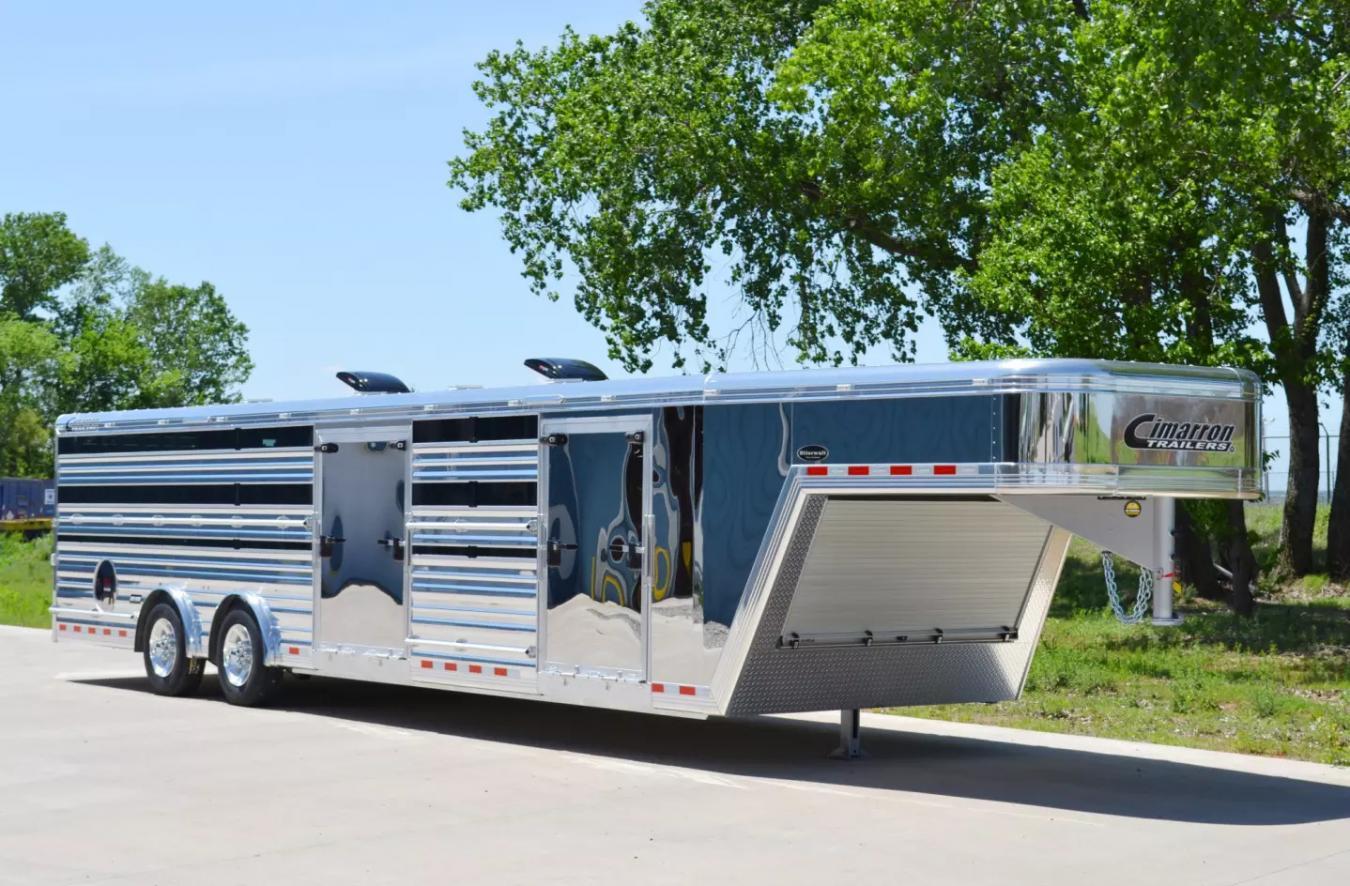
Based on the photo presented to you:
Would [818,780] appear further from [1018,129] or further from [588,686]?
[1018,129]

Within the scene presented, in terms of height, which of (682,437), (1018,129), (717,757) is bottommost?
(717,757)

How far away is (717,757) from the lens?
12875 mm

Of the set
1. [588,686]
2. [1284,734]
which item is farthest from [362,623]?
[1284,734]

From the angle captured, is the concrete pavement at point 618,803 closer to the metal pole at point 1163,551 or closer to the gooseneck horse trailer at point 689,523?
the gooseneck horse trailer at point 689,523

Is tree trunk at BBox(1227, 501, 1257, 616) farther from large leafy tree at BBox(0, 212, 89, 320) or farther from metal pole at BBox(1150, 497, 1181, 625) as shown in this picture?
large leafy tree at BBox(0, 212, 89, 320)

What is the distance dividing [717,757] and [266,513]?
4.88 meters

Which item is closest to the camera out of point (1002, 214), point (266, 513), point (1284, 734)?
point (1284, 734)

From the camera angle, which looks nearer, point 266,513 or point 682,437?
point 682,437

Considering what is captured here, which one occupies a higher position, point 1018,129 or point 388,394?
point 1018,129

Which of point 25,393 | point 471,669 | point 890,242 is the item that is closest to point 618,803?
point 471,669

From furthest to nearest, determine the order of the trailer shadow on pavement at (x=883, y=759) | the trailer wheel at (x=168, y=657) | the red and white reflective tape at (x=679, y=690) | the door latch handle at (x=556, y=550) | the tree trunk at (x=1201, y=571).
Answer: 1. the tree trunk at (x=1201, y=571)
2. the trailer wheel at (x=168, y=657)
3. the door latch handle at (x=556, y=550)
4. the red and white reflective tape at (x=679, y=690)
5. the trailer shadow on pavement at (x=883, y=759)

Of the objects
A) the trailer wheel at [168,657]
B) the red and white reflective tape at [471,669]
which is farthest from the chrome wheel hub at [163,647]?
→ the red and white reflective tape at [471,669]

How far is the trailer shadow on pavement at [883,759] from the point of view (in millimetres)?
10906

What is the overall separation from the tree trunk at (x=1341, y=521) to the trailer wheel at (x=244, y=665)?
18.7 metres
